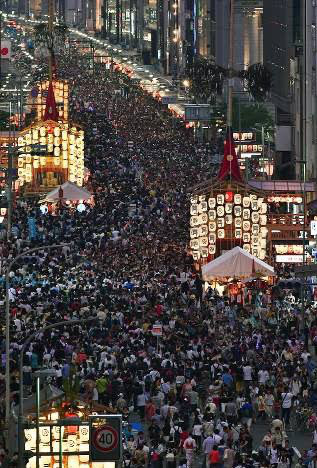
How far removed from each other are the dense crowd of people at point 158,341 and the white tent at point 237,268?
517mm

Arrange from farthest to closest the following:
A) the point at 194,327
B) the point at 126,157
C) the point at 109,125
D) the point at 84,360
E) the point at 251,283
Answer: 1. the point at 109,125
2. the point at 126,157
3. the point at 251,283
4. the point at 194,327
5. the point at 84,360

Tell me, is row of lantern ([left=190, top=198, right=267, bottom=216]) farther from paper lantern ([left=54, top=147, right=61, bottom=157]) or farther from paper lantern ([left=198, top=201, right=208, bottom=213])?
paper lantern ([left=54, top=147, right=61, bottom=157])

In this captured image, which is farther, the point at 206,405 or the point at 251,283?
the point at 251,283

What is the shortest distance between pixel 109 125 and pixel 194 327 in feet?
289

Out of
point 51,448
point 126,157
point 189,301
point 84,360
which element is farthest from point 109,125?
point 51,448

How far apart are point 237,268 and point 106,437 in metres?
32.1

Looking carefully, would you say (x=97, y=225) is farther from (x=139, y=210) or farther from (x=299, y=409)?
(x=299, y=409)

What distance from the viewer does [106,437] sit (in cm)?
3941

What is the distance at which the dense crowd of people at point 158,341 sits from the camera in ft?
157

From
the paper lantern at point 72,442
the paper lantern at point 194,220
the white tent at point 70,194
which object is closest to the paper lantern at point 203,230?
the paper lantern at point 194,220

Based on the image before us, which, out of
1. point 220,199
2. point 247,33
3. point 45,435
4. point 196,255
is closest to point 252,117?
point 247,33

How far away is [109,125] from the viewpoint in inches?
5861

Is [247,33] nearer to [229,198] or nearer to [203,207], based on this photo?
[203,207]

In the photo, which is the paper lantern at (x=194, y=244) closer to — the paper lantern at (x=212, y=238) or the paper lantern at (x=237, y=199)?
the paper lantern at (x=212, y=238)
